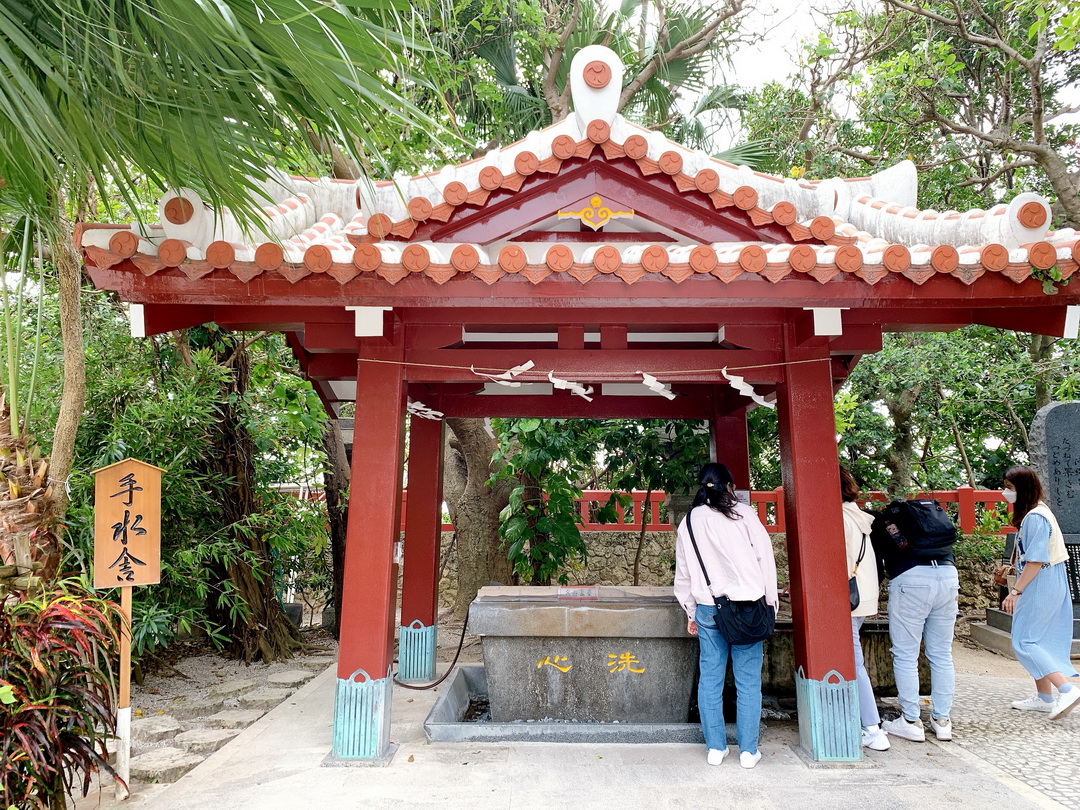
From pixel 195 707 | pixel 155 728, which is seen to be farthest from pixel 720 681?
pixel 195 707

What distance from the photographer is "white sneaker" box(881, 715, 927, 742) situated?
180 inches

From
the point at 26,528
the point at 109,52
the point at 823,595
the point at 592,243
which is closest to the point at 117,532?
the point at 26,528

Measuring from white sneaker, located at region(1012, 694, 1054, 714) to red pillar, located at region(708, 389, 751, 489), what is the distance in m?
2.50

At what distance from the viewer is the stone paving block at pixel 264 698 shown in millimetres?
6195

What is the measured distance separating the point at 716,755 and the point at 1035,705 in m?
2.88

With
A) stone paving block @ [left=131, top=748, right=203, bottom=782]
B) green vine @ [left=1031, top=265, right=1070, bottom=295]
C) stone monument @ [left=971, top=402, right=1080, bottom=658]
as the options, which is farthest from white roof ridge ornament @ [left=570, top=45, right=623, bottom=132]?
stone monument @ [left=971, top=402, right=1080, bottom=658]

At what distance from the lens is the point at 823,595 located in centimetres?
430

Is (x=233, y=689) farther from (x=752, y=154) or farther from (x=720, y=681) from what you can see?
(x=752, y=154)

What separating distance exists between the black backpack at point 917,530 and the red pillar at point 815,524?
675 millimetres

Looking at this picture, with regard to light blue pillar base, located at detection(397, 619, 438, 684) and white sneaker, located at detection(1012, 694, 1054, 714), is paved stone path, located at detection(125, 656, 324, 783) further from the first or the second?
white sneaker, located at detection(1012, 694, 1054, 714)

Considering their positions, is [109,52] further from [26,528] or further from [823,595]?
[823,595]

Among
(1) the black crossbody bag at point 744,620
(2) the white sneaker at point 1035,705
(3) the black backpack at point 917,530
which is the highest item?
(3) the black backpack at point 917,530

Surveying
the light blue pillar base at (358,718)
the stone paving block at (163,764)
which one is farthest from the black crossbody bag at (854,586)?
the stone paving block at (163,764)

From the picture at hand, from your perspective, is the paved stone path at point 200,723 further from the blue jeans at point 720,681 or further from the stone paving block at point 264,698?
the blue jeans at point 720,681
